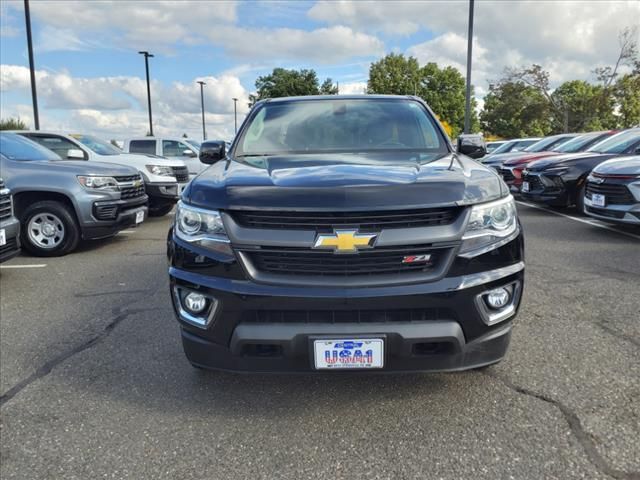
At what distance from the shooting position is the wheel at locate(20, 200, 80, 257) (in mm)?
7008

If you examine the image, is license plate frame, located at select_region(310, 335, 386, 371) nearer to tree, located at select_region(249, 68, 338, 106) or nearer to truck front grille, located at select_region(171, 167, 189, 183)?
truck front grille, located at select_region(171, 167, 189, 183)

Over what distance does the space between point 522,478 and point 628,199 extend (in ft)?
19.8

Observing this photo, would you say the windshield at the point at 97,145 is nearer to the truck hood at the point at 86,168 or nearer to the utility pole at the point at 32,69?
the truck hood at the point at 86,168

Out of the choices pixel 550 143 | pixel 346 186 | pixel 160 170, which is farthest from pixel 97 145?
pixel 550 143

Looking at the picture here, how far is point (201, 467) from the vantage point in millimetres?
2346

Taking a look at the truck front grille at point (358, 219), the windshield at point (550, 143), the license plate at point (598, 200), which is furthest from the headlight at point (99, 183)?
the windshield at point (550, 143)

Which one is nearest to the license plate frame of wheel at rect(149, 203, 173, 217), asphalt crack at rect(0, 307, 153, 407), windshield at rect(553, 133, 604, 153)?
asphalt crack at rect(0, 307, 153, 407)

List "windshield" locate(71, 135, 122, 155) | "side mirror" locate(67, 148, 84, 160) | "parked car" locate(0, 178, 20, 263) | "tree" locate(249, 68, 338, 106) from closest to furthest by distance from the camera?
"parked car" locate(0, 178, 20, 263), "side mirror" locate(67, 148, 84, 160), "windshield" locate(71, 135, 122, 155), "tree" locate(249, 68, 338, 106)

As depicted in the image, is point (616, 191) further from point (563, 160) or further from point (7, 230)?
point (7, 230)

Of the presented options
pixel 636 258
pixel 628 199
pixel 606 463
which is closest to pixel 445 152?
pixel 606 463

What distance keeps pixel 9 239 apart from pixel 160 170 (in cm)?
517

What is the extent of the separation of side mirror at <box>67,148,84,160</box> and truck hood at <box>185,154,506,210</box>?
6.38m

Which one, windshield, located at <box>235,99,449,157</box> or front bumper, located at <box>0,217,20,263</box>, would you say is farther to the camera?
front bumper, located at <box>0,217,20,263</box>

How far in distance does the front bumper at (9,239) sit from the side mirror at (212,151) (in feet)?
8.21
